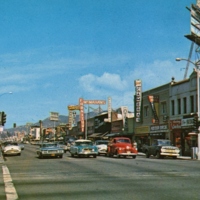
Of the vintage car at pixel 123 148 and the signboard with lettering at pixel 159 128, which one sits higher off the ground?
the signboard with lettering at pixel 159 128

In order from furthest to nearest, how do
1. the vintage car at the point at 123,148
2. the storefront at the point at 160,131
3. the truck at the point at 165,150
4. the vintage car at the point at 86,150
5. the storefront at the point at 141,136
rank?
the storefront at the point at 141,136, the storefront at the point at 160,131, the truck at the point at 165,150, the vintage car at the point at 86,150, the vintage car at the point at 123,148

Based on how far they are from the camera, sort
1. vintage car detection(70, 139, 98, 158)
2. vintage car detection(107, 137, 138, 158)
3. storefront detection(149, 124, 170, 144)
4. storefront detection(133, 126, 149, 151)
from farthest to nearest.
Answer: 1. storefront detection(133, 126, 149, 151)
2. storefront detection(149, 124, 170, 144)
3. vintage car detection(70, 139, 98, 158)
4. vintage car detection(107, 137, 138, 158)

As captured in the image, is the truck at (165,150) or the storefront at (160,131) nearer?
the truck at (165,150)

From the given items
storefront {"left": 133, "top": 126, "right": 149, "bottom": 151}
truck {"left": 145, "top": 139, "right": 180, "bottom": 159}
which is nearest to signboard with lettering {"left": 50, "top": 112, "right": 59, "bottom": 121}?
storefront {"left": 133, "top": 126, "right": 149, "bottom": 151}

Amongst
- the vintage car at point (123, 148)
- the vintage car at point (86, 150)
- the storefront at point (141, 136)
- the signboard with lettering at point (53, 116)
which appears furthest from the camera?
the signboard with lettering at point (53, 116)

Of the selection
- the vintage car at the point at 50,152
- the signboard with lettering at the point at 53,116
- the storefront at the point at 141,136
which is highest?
the signboard with lettering at the point at 53,116

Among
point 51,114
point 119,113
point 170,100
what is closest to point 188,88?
point 170,100

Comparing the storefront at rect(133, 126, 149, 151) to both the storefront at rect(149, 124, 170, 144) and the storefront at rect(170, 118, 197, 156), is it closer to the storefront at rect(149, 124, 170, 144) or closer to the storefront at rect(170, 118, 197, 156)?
the storefront at rect(149, 124, 170, 144)

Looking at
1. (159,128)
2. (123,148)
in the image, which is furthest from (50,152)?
(159,128)

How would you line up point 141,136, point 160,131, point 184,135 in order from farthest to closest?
point 141,136, point 160,131, point 184,135

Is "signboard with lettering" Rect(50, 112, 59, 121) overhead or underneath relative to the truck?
overhead

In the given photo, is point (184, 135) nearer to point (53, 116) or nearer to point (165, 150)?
point (165, 150)

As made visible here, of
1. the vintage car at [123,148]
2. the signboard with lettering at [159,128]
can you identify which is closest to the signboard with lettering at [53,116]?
the signboard with lettering at [159,128]

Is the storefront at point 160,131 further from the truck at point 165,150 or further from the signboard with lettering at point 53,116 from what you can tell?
the signboard with lettering at point 53,116
